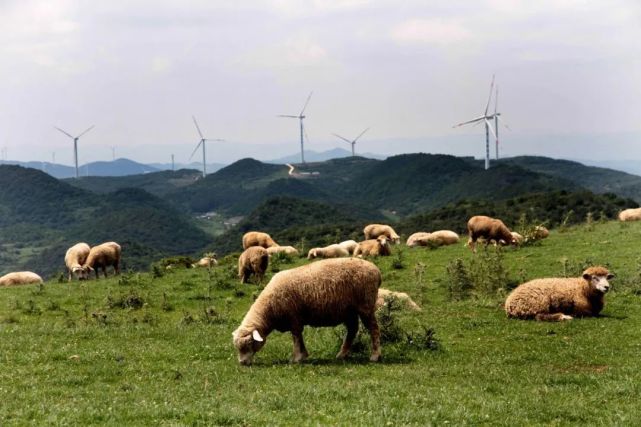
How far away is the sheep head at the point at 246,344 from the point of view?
13.1 metres

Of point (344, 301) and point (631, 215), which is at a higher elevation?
point (344, 301)

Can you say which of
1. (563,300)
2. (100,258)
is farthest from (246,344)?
(100,258)

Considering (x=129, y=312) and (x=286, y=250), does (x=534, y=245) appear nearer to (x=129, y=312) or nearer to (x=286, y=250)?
(x=286, y=250)

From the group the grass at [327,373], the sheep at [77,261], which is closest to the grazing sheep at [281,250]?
the sheep at [77,261]

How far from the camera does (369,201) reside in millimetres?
194250

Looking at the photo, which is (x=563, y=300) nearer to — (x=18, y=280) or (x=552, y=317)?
(x=552, y=317)

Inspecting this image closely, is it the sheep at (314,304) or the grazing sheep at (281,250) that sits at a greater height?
the sheep at (314,304)

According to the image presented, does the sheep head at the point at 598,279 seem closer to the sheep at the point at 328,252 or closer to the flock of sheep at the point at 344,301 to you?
the flock of sheep at the point at 344,301

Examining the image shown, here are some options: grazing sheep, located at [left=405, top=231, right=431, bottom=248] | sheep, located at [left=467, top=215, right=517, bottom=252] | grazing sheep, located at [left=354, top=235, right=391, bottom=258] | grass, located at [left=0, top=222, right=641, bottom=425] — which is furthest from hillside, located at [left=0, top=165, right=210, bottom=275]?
grass, located at [left=0, top=222, right=641, bottom=425]

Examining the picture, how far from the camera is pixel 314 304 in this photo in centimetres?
1324

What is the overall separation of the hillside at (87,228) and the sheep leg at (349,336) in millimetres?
64884

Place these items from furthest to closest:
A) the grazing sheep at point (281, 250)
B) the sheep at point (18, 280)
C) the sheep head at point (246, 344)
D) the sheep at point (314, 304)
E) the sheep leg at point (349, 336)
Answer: the grazing sheep at point (281, 250) < the sheep at point (18, 280) < the sheep leg at point (349, 336) < the sheep at point (314, 304) < the sheep head at point (246, 344)

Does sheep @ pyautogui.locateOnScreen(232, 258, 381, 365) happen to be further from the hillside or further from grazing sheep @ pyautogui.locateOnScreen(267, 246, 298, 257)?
the hillside

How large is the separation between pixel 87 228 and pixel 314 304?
14171 centimetres
